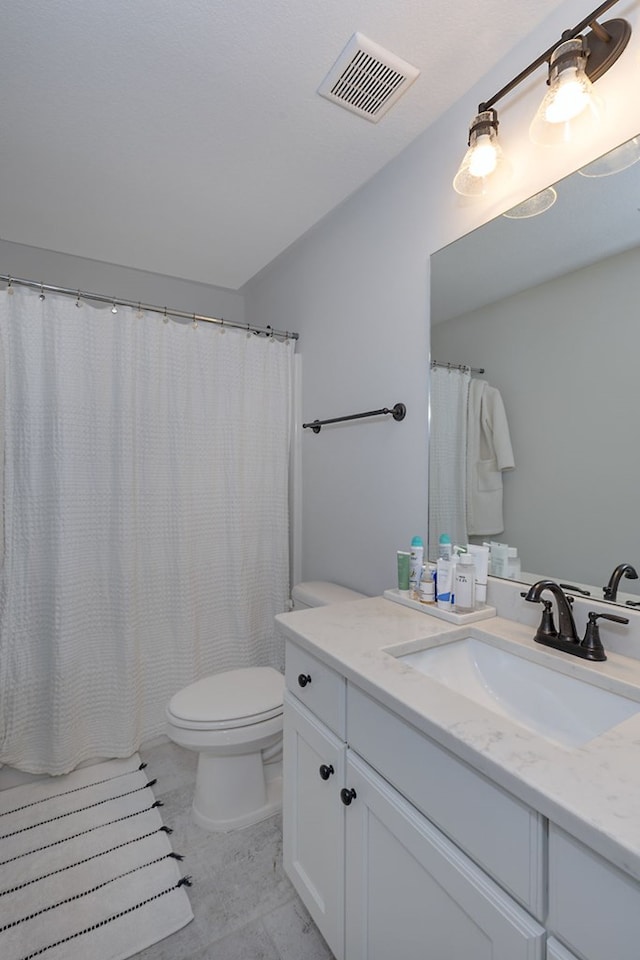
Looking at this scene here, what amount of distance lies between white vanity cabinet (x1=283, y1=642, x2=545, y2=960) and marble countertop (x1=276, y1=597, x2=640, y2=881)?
0.22 ft

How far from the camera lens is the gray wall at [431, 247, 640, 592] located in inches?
38.8

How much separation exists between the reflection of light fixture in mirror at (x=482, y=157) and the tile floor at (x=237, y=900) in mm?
2063

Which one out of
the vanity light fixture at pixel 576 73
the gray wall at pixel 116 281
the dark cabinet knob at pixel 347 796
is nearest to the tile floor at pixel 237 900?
the dark cabinet knob at pixel 347 796

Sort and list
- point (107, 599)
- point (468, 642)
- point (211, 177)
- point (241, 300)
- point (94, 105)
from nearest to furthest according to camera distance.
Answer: point (468, 642) → point (94, 105) → point (211, 177) → point (107, 599) → point (241, 300)

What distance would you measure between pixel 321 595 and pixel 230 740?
1.99 ft

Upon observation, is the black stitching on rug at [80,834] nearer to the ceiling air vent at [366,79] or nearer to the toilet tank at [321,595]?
the toilet tank at [321,595]

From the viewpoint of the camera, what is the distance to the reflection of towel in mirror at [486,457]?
1.26 meters

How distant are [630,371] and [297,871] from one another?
1487 mm

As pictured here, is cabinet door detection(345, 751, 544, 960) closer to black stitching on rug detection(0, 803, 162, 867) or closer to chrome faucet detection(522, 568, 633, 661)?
chrome faucet detection(522, 568, 633, 661)

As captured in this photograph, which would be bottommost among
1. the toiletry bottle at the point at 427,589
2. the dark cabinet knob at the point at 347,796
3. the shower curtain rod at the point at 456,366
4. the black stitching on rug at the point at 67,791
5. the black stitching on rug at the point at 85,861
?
the black stitching on rug at the point at 85,861

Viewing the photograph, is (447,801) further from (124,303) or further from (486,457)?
(124,303)

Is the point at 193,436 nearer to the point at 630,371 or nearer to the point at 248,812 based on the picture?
the point at 248,812

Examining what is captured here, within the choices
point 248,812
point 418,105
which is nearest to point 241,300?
point 418,105

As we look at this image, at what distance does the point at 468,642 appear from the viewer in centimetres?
112
